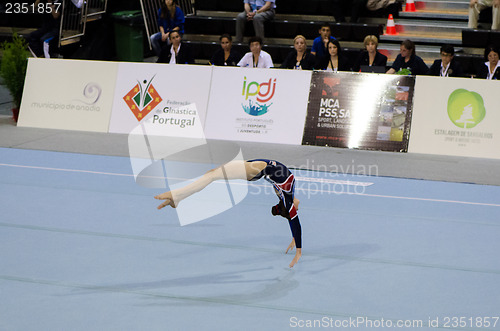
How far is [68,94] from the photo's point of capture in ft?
39.6

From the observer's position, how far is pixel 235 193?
8633mm

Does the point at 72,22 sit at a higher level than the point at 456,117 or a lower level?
higher

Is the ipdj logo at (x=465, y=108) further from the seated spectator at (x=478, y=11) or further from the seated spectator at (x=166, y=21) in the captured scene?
the seated spectator at (x=166, y=21)

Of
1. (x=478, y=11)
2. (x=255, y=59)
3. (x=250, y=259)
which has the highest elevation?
(x=478, y=11)

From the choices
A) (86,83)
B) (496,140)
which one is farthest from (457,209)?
(86,83)

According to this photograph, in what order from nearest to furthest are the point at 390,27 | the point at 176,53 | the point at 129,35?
the point at 176,53
the point at 390,27
the point at 129,35

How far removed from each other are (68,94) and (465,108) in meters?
7.09

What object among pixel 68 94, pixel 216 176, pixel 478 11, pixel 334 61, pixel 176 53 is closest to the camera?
pixel 216 176

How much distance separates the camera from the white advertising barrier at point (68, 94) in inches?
470

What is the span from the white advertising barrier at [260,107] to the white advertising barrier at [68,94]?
2.09 meters

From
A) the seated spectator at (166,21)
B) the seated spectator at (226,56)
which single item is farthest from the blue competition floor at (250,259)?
the seated spectator at (166,21)

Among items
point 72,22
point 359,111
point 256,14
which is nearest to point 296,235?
point 359,111

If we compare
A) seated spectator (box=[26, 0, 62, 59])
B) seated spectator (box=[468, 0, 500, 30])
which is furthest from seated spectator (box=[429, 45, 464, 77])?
seated spectator (box=[26, 0, 62, 59])

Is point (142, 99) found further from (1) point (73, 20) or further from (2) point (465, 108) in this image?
(2) point (465, 108)
